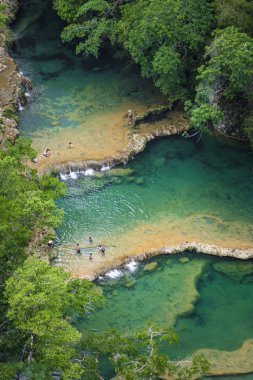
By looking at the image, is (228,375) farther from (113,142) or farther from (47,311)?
(113,142)

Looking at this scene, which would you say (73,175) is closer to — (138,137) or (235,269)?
(138,137)

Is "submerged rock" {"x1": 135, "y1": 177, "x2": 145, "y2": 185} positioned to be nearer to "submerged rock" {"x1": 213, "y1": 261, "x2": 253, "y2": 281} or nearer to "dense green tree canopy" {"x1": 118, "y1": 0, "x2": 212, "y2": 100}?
"dense green tree canopy" {"x1": 118, "y1": 0, "x2": 212, "y2": 100}

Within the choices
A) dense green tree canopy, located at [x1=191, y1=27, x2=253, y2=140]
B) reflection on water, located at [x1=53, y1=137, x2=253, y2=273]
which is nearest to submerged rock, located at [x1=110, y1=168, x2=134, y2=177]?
reflection on water, located at [x1=53, y1=137, x2=253, y2=273]

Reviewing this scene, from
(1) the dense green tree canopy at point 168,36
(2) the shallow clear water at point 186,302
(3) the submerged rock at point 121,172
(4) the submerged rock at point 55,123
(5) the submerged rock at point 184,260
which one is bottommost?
(2) the shallow clear water at point 186,302

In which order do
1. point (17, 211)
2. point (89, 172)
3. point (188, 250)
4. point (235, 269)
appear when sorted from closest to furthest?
point (17, 211)
point (235, 269)
point (188, 250)
point (89, 172)

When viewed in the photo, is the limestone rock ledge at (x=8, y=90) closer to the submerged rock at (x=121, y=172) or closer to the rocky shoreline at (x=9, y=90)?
the rocky shoreline at (x=9, y=90)

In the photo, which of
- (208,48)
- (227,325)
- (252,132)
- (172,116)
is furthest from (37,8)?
(227,325)

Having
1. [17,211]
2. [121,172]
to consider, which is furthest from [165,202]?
[17,211]

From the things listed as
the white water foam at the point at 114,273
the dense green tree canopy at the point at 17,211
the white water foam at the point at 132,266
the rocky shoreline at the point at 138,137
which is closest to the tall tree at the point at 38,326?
the dense green tree canopy at the point at 17,211
